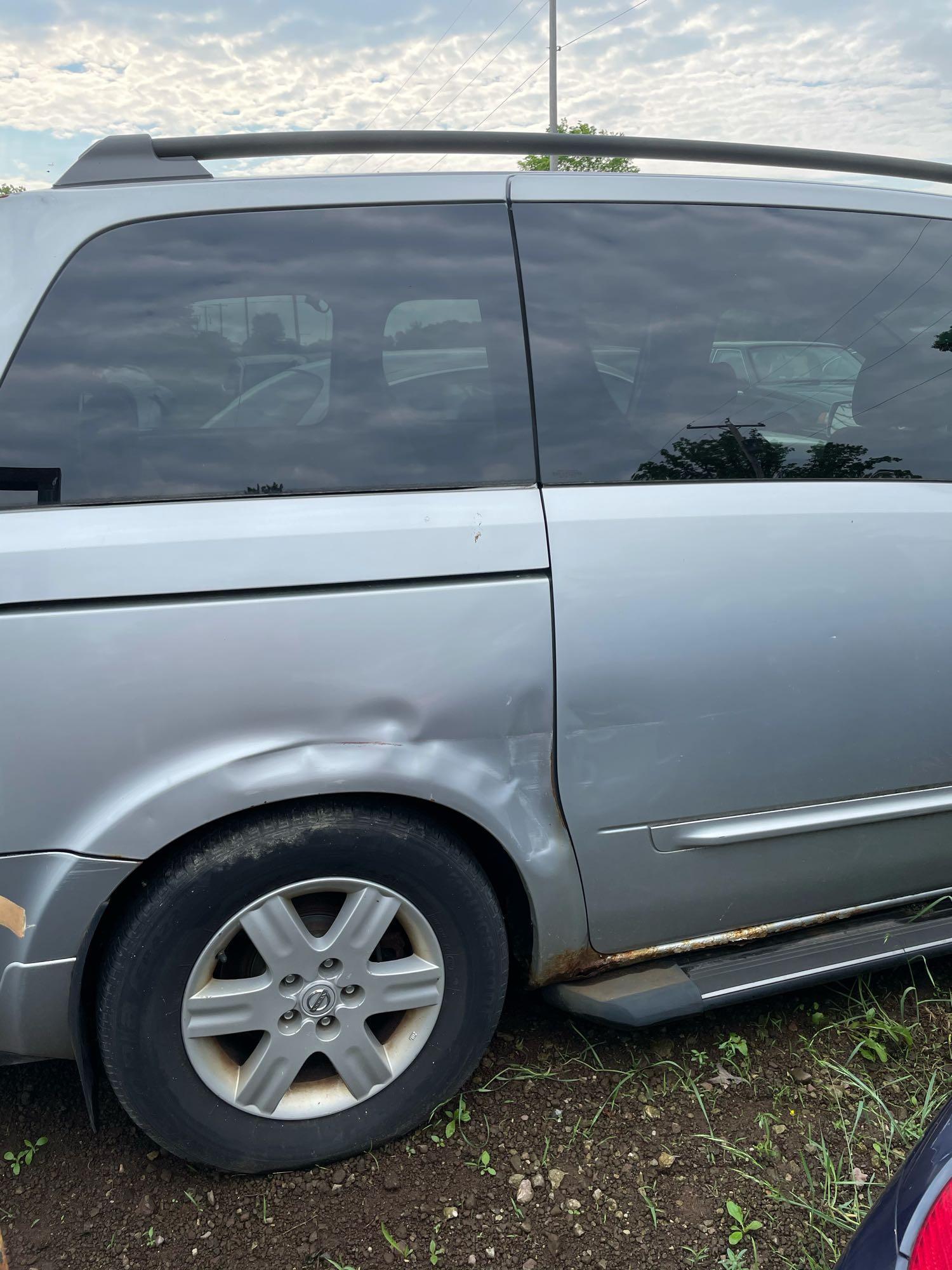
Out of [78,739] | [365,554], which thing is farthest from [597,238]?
[78,739]

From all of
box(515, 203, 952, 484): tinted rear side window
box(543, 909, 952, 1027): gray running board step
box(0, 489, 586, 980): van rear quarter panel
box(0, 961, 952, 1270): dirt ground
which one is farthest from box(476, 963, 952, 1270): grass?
box(515, 203, 952, 484): tinted rear side window

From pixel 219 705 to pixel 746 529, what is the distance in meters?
1.04

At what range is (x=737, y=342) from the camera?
192 centimetres

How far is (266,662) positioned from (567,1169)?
1158 mm

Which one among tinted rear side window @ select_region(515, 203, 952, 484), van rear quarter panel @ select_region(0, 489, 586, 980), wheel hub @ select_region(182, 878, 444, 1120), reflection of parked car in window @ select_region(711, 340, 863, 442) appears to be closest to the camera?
van rear quarter panel @ select_region(0, 489, 586, 980)

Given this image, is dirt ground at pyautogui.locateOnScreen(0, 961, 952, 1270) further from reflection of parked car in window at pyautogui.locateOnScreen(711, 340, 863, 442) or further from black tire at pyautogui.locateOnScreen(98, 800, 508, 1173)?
reflection of parked car in window at pyautogui.locateOnScreen(711, 340, 863, 442)

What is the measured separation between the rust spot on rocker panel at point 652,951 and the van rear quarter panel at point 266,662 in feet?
1.04

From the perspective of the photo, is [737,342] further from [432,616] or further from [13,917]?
[13,917]

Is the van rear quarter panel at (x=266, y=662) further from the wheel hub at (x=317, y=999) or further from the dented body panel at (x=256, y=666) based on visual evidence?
the wheel hub at (x=317, y=999)

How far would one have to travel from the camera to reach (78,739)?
1.49 meters

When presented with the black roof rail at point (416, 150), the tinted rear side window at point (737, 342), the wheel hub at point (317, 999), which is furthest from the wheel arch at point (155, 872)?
the black roof rail at point (416, 150)

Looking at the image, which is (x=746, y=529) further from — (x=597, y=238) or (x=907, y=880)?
(x=907, y=880)

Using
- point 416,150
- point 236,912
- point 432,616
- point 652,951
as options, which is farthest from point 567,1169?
point 416,150

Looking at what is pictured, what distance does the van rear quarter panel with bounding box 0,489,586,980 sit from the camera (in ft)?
4.86
